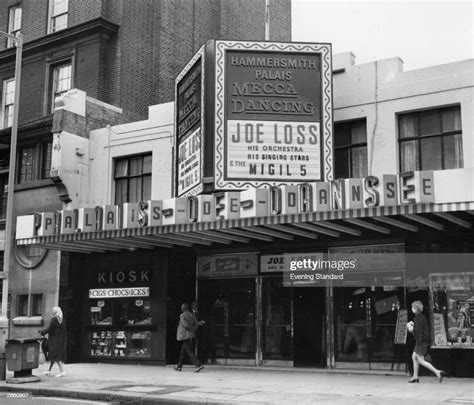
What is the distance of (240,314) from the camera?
1839 centimetres

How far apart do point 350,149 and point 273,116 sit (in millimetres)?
2240

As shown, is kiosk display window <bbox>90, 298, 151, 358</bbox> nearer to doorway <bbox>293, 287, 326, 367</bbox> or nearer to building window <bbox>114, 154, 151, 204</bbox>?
building window <bbox>114, 154, 151, 204</bbox>

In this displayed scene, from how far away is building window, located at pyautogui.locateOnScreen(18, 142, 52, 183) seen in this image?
22.2 metres

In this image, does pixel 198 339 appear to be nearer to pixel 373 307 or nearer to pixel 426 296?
pixel 373 307

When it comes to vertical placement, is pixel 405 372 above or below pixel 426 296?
below

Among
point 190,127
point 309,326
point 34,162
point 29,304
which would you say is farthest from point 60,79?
point 309,326

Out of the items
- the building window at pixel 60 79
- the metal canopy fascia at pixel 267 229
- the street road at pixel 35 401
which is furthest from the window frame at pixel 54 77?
the street road at pixel 35 401

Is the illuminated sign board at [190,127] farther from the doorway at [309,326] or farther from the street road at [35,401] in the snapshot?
the street road at [35,401]

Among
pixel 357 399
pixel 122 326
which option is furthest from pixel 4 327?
pixel 357 399

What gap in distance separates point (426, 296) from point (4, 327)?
9.94m

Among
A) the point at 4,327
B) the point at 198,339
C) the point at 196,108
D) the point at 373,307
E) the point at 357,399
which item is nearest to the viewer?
the point at 357,399

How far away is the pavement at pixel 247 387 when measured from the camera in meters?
11.8

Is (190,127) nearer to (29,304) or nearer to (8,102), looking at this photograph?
(29,304)

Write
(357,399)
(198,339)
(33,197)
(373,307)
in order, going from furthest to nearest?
1. (33,197)
2. (198,339)
3. (373,307)
4. (357,399)
